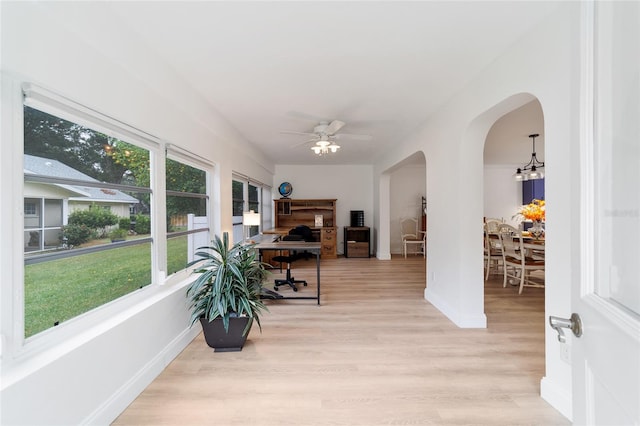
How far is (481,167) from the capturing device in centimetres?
281

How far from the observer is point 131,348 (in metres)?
1.81

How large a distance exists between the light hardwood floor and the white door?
4.09ft

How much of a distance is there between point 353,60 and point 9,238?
231 centimetres

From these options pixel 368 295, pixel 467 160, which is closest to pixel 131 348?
pixel 368 295

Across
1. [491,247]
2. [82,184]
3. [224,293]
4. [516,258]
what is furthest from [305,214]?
[82,184]

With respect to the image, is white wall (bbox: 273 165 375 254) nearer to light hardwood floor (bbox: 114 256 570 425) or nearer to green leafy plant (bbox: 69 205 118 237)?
light hardwood floor (bbox: 114 256 570 425)

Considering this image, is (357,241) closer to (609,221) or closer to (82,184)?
(82,184)

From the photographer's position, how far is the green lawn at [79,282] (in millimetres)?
1325

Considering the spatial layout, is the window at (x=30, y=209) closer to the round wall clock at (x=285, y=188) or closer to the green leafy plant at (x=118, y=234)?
the green leafy plant at (x=118, y=234)

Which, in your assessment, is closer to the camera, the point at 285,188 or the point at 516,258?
the point at 516,258

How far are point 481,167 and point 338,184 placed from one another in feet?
15.9

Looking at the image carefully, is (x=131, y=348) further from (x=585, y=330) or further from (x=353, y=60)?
(x=353, y=60)

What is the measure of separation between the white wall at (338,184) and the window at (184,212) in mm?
→ 4181

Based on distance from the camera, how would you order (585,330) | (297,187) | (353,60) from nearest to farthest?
(585,330) → (353,60) → (297,187)
